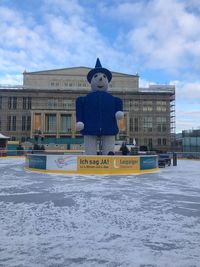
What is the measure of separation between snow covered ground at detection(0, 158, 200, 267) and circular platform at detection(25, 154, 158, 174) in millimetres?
6337

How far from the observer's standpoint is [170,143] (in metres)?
82.0

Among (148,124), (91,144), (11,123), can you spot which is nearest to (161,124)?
(148,124)

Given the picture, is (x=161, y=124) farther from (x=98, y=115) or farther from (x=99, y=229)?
(x=99, y=229)

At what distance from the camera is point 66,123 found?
72.9 m

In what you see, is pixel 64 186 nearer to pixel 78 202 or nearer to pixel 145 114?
pixel 78 202

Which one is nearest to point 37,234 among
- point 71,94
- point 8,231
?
point 8,231

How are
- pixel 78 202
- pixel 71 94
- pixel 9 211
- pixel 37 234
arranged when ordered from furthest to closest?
pixel 71 94 < pixel 78 202 < pixel 9 211 < pixel 37 234

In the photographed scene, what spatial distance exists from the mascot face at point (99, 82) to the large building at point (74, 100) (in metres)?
58.0

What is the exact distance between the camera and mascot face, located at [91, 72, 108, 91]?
17.0 meters

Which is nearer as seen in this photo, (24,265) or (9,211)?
(24,265)

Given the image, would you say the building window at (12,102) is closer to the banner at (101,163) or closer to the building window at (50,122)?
the building window at (50,122)

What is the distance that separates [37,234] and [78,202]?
9.10 ft

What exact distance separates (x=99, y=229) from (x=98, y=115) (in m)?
11.8

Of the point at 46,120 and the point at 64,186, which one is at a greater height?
the point at 46,120
